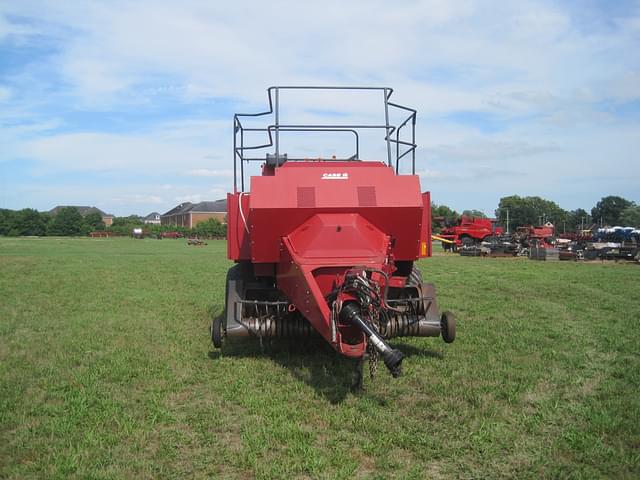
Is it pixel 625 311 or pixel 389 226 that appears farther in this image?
pixel 625 311

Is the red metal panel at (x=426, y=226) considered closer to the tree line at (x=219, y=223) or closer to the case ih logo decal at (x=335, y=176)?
the case ih logo decal at (x=335, y=176)

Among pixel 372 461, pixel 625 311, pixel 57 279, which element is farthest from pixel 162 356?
pixel 57 279

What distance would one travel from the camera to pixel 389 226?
6879 millimetres

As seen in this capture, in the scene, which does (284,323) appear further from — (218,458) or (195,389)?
(218,458)

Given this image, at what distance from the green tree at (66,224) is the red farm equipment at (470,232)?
90.1 m

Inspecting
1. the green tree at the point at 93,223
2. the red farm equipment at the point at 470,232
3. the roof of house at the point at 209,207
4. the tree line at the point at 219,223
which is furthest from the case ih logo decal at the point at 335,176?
the roof of house at the point at 209,207

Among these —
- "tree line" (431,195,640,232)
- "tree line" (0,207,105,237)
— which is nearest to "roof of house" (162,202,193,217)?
"tree line" (0,207,105,237)

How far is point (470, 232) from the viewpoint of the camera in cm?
3784

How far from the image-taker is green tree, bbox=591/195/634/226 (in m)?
116

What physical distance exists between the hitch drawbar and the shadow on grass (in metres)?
0.59

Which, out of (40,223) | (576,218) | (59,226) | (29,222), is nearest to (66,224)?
(59,226)

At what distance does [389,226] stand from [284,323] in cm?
170

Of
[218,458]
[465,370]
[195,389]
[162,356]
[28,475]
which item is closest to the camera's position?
[28,475]

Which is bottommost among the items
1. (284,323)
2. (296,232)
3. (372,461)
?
(372,461)
